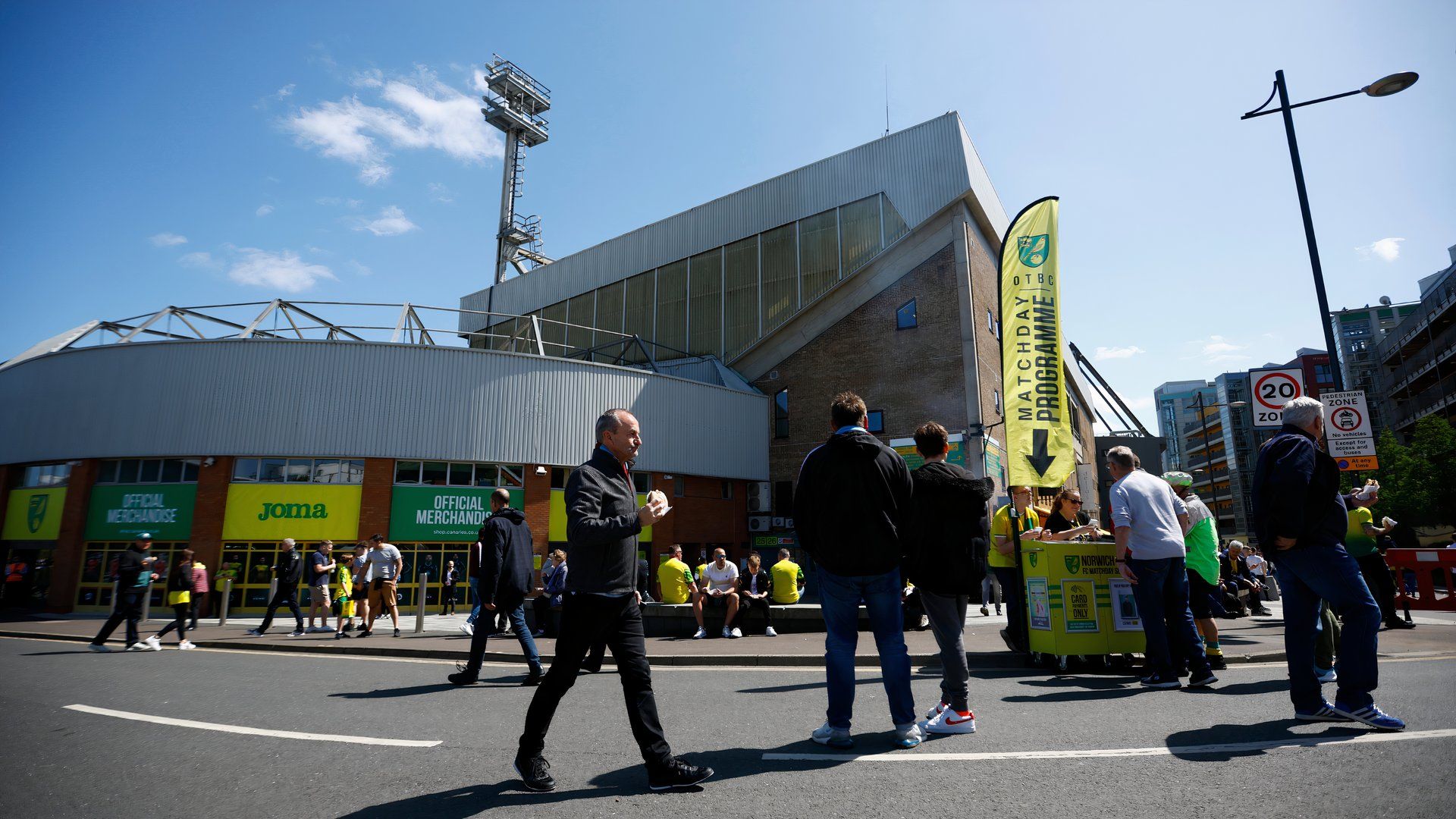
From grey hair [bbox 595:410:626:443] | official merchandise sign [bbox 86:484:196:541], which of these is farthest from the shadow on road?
official merchandise sign [bbox 86:484:196:541]

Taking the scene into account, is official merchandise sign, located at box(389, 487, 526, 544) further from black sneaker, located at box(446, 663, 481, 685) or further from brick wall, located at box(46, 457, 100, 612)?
black sneaker, located at box(446, 663, 481, 685)

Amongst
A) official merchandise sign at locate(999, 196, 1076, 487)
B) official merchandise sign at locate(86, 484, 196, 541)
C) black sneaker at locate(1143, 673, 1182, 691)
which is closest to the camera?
black sneaker at locate(1143, 673, 1182, 691)

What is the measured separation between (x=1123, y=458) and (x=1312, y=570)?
1.95 metres

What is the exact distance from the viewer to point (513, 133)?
5062 cm

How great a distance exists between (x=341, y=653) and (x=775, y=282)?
2376cm

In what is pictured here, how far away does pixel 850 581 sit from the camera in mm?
3953

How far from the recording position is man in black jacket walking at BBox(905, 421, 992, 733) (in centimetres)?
416

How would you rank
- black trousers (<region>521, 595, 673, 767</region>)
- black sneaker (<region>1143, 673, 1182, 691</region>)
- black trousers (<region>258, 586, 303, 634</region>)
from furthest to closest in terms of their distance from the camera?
black trousers (<region>258, 586, 303, 634</region>)
black sneaker (<region>1143, 673, 1182, 691</region>)
black trousers (<region>521, 595, 673, 767</region>)

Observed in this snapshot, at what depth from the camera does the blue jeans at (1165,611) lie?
5.55 m

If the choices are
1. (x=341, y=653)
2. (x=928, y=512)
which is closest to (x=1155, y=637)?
(x=928, y=512)

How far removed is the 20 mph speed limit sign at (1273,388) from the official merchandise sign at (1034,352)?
267 centimetres

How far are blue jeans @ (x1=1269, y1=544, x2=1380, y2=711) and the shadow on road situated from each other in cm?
21

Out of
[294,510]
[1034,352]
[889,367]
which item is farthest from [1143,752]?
[889,367]

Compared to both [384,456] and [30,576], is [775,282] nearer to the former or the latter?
[384,456]
